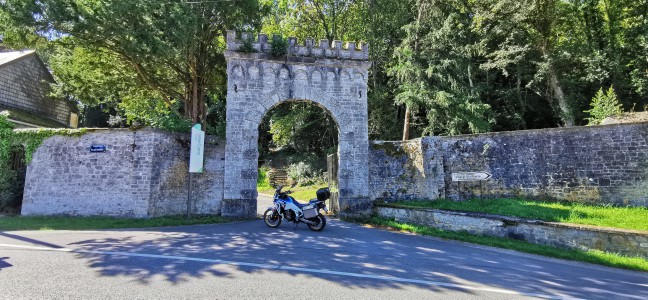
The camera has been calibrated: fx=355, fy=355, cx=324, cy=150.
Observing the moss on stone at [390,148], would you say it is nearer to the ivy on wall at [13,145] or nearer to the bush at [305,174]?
the ivy on wall at [13,145]

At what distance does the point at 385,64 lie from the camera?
24641 mm

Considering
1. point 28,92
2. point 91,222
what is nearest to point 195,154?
point 91,222

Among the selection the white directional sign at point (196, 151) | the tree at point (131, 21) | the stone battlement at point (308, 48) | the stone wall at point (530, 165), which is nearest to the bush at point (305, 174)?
the stone wall at point (530, 165)

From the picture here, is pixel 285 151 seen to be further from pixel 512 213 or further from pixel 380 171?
pixel 512 213

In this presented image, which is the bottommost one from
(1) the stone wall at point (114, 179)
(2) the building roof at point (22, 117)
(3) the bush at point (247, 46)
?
(1) the stone wall at point (114, 179)

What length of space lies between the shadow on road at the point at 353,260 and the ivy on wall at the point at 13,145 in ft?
20.5

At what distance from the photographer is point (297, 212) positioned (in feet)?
33.1

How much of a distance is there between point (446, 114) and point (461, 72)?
10.8 ft

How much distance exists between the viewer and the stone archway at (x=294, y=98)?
12.5 meters

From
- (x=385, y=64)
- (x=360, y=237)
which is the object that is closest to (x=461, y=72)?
(x=385, y=64)

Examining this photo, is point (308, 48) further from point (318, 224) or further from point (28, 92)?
point (28, 92)

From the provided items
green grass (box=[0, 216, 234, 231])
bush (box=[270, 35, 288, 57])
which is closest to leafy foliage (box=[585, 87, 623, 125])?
bush (box=[270, 35, 288, 57])

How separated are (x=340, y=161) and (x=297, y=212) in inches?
141

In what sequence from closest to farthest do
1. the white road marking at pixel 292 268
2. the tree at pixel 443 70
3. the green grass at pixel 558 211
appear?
the white road marking at pixel 292 268 → the green grass at pixel 558 211 → the tree at pixel 443 70
